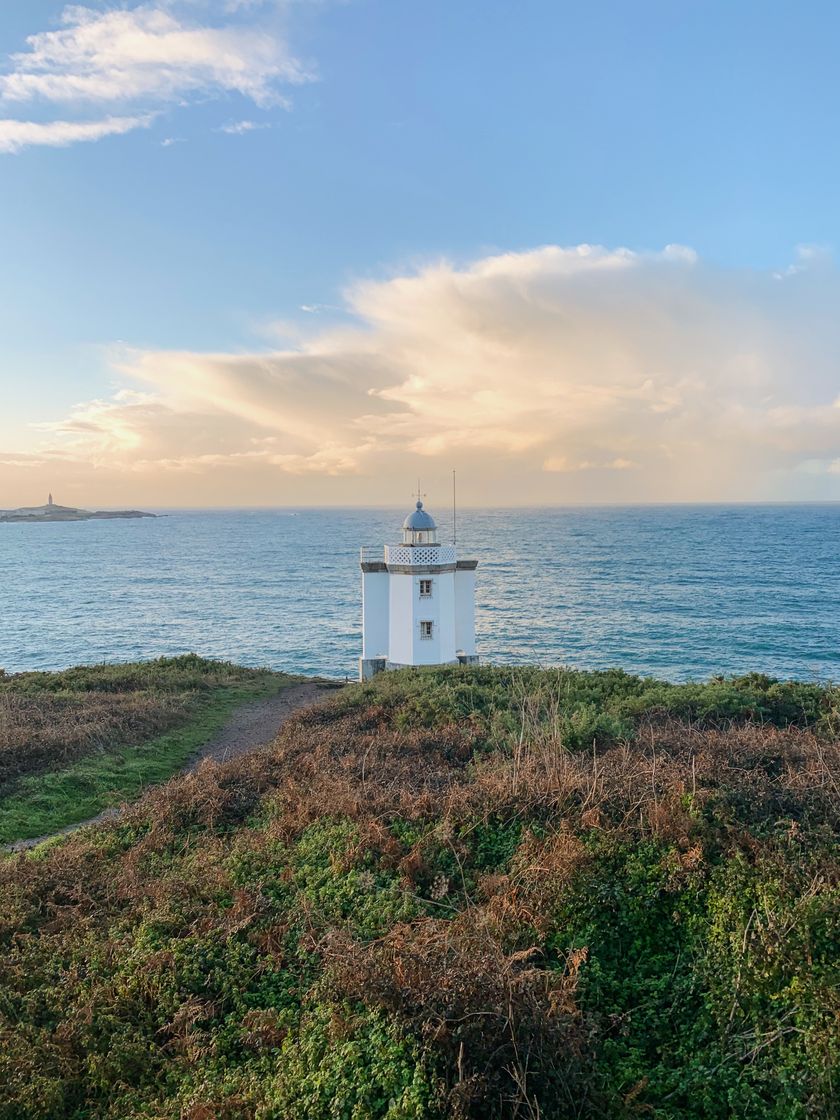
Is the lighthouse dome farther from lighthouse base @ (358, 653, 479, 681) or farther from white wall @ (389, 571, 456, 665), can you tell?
lighthouse base @ (358, 653, 479, 681)

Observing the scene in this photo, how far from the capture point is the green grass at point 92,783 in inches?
459

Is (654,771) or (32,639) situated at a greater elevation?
(654,771)

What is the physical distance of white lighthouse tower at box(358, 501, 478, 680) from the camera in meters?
24.7

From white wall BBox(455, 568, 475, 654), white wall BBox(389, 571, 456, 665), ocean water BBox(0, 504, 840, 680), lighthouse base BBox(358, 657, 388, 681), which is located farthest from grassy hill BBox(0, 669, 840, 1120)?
ocean water BBox(0, 504, 840, 680)

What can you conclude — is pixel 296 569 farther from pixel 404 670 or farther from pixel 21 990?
pixel 21 990

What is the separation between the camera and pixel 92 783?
13.4 metres

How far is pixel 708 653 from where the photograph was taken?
115ft

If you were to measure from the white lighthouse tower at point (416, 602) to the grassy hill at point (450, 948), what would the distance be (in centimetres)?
1480

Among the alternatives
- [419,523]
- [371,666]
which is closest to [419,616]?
[371,666]

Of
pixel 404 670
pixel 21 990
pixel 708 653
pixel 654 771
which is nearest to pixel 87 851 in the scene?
pixel 21 990

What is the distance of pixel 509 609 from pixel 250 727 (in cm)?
3392

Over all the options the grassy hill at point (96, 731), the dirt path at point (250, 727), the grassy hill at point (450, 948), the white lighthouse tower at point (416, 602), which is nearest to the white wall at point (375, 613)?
the white lighthouse tower at point (416, 602)

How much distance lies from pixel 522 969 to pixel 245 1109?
225cm

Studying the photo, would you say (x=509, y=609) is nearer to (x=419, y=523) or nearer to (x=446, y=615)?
(x=446, y=615)
